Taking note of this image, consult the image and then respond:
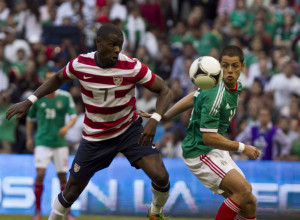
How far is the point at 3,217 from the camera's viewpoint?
11.7 meters

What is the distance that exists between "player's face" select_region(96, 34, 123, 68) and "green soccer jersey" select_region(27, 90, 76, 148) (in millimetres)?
3727

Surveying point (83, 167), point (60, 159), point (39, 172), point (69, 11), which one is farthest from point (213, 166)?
point (69, 11)

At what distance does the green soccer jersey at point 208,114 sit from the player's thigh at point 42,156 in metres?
3.82

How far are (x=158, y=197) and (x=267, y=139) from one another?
5.31 metres

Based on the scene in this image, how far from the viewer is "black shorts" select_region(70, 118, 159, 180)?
318 inches

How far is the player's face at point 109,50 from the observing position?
7.65m

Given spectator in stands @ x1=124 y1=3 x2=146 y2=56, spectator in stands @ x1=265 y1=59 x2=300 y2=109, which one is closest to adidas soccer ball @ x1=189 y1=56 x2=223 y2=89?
spectator in stands @ x1=265 y1=59 x2=300 y2=109

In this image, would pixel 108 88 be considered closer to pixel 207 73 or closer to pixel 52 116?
pixel 207 73

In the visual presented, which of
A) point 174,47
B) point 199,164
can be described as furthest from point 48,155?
point 174,47

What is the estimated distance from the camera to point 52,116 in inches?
450

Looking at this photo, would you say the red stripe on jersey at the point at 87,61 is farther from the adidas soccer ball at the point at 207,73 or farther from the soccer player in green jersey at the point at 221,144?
the adidas soccer ball at the point at 207,73

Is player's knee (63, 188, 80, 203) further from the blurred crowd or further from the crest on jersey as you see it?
the blurred crowd

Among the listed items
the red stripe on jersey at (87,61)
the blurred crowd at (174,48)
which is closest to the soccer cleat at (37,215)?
the blurred crowd at (174,48)

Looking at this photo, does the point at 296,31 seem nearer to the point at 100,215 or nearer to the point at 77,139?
the point at 77,139
